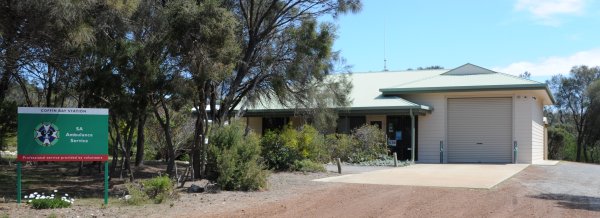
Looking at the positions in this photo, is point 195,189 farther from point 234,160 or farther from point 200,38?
point 200,38

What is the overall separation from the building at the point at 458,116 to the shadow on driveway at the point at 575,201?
14276 mm

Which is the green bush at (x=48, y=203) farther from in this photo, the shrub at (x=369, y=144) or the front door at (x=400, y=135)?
the front door at (x=400, y=135)

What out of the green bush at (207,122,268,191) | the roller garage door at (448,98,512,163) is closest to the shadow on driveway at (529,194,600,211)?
the green bush at (207,122,268,191)

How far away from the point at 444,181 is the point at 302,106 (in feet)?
22.3

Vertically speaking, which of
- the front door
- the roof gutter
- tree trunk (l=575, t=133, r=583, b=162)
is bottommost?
tree trunk (l=575, t=133, r=583, b=162)

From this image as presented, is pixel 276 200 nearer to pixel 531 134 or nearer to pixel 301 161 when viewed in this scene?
pixel 301 161

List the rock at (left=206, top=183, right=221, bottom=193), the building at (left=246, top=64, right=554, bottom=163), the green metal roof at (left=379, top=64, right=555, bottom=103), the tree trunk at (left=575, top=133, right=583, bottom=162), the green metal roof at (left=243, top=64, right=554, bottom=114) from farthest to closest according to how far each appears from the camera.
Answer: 1. the tree trunk at (left=575, top=133, right=583, bottom=162)
2. the building at (left=246, top=64, right=554, bottom=163)
3. the green metal roof at (left=243, top=64, right=554, bottom=114)
4. the green metal roof at (left=379, top=64, right=555, bottom=103)
5. the rock at (left=206, top=183, right=221, bottom=193)

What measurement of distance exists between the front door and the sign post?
2083cm

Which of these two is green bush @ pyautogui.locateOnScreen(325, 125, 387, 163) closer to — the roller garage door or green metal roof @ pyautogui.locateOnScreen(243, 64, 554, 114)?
green metal roof @ pyautogui.locateOnScreen(243, 64, 554, 114)

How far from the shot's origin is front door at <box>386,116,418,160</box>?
1202 inches

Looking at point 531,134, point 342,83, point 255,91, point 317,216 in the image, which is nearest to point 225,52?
point 317,216

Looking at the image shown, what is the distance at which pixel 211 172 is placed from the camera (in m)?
15.7

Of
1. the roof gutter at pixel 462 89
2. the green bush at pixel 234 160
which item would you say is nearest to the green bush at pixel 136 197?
the green bush at pixel 234 160

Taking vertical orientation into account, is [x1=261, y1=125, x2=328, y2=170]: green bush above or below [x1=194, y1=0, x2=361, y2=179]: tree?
below
